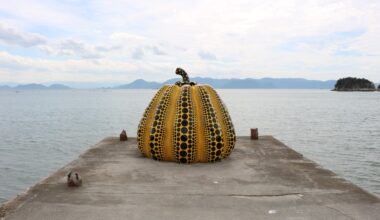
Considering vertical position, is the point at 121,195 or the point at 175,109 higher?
the point at 175,109

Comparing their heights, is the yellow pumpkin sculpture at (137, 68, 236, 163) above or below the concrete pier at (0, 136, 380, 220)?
above

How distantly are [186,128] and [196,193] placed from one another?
2817 mm

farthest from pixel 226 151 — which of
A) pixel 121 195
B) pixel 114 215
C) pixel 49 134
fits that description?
pixel 49 134

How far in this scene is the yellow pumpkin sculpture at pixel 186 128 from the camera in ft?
35.5

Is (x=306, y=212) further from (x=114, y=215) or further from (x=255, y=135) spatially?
(x=255, y=135)

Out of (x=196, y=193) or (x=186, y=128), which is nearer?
(x=196, y=193)

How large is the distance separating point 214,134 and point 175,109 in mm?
1284

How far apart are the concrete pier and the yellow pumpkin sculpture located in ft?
1.11

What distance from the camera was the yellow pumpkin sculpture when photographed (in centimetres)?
1083

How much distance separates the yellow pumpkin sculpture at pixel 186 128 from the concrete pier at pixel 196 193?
34 cm

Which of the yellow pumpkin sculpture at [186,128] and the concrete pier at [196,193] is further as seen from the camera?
the yellow pumpkin sculpture at [186,128]

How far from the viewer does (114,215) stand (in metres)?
6.95

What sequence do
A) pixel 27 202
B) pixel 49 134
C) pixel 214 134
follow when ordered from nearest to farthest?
pixel 27 202
pixel 214 134
pixel 49 134

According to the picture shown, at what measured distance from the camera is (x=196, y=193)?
324 inches
